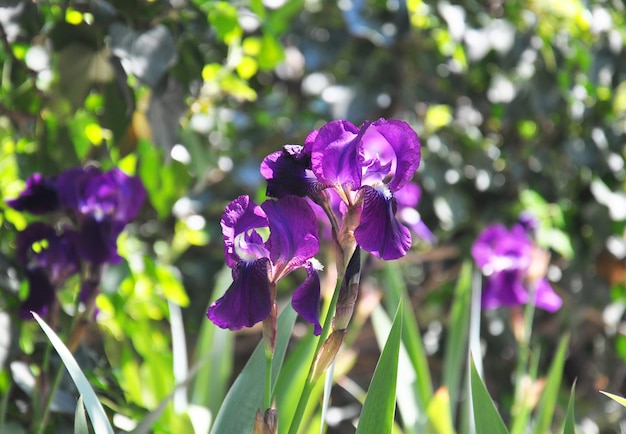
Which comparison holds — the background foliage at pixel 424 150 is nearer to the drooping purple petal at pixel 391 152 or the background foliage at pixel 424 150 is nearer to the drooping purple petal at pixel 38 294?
the drooping purple petal at pixel 38 294

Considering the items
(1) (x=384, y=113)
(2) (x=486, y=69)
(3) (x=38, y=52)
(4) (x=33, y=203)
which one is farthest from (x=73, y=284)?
(2) (x=486, y=69)

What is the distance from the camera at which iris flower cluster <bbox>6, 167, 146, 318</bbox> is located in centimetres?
91

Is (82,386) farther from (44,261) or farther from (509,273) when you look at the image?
(509,273)

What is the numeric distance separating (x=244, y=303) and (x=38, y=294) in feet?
1.32

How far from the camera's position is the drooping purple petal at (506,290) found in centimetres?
147

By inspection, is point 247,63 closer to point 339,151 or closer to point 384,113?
point 384,113

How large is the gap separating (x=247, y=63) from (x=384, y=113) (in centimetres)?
53

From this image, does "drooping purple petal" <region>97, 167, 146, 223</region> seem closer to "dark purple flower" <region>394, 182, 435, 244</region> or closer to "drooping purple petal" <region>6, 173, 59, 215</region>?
"drooping purple petal" <region>6, 173, 59, 215</region>

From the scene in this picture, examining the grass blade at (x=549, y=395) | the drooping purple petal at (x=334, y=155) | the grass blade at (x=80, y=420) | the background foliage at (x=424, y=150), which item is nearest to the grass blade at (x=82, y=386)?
the grass blade at (x=80, y=420)

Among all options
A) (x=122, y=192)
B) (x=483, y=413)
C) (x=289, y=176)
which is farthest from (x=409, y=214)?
(x=289, y=176)

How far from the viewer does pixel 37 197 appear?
93 cm

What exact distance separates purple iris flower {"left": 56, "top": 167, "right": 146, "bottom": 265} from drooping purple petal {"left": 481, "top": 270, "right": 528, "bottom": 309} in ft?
2.65

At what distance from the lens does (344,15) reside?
5.14ft

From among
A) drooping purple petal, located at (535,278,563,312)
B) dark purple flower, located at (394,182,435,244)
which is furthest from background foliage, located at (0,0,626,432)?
drooping purple petal, located at (535,278,563,312)
